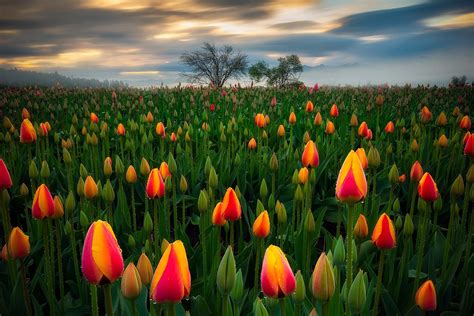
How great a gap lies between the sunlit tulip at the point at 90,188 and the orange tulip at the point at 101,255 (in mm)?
1440

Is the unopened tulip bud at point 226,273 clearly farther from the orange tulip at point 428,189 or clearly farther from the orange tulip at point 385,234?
the orange tulip at point 428,189

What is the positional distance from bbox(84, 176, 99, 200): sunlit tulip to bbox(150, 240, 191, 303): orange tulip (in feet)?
5.00

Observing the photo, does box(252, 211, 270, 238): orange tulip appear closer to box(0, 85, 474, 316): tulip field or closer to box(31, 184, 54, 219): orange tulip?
box(0, 85, 474, 316): tulip field

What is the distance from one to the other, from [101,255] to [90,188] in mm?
1479

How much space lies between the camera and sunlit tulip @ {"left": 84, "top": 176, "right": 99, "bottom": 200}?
2.53m

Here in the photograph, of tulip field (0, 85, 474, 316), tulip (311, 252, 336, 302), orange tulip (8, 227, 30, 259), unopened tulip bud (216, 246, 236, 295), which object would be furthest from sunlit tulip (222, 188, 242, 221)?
orange tulip (8, 227, 30, 259)

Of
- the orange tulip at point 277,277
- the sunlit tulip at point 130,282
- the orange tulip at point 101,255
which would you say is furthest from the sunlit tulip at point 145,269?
the orange tulip at point 277,277

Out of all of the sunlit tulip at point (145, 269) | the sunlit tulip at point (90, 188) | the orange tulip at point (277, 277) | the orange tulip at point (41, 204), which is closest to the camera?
the orange tulip at point (277, 277)

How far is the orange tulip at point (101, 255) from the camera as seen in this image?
3.69 feet

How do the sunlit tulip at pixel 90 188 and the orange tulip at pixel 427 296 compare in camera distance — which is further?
the sunlit tulip at pixel 90 188

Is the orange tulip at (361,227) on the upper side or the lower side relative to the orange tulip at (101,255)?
lower

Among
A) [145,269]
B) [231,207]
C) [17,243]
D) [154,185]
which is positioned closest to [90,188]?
[154,185]

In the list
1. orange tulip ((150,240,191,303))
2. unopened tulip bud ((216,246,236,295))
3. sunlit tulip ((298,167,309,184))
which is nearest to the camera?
orange tulip ((150,240,191,303))

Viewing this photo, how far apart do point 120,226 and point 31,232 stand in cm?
66
